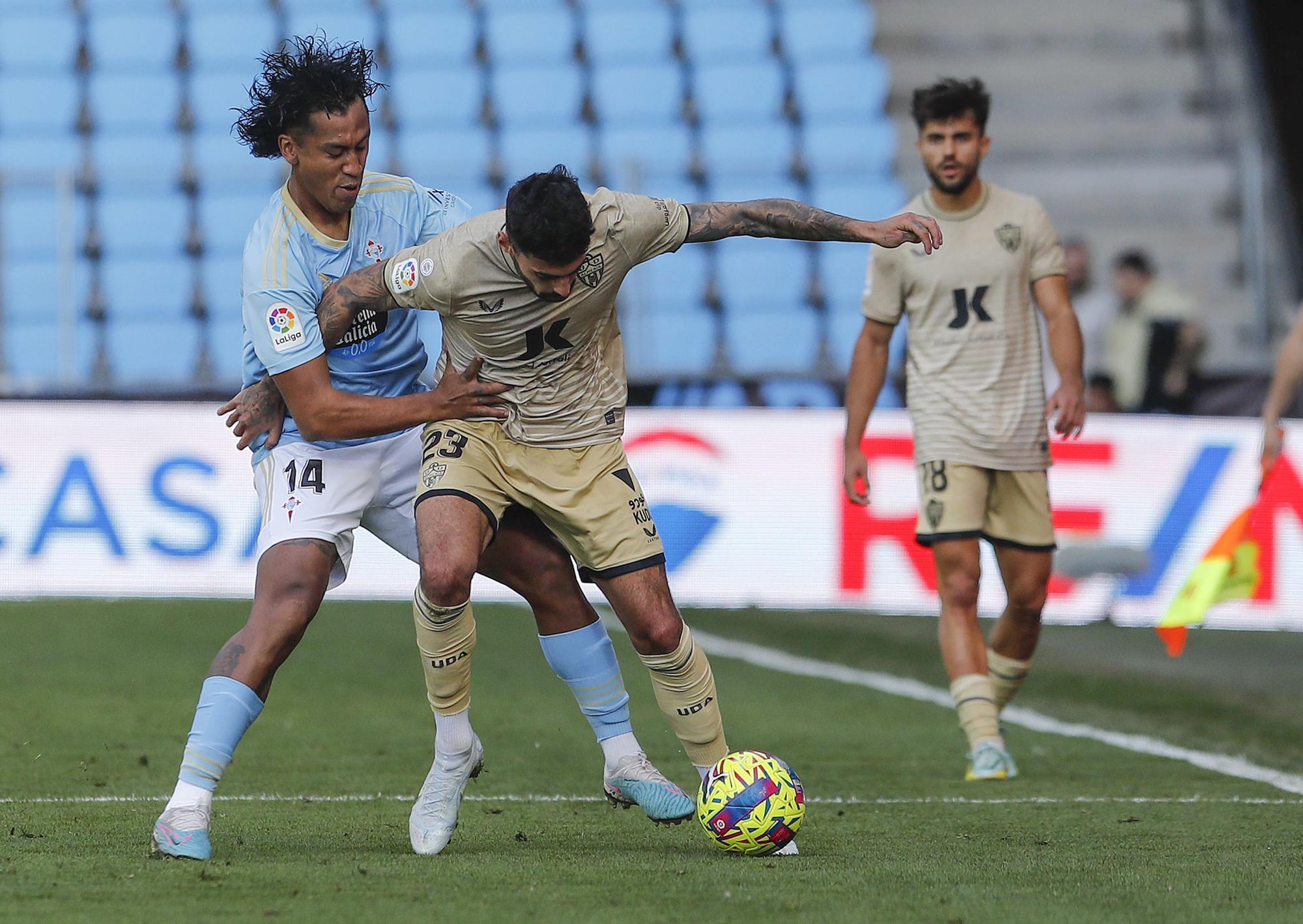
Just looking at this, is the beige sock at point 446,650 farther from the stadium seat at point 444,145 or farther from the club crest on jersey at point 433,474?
the stadium seat at point 444,145

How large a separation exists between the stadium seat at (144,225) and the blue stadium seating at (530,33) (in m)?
3.50

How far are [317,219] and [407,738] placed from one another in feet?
8.34

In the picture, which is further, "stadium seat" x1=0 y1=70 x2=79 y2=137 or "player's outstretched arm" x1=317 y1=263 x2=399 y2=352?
"stadium seat" x1=0 y1=70 x2=79 y2=137

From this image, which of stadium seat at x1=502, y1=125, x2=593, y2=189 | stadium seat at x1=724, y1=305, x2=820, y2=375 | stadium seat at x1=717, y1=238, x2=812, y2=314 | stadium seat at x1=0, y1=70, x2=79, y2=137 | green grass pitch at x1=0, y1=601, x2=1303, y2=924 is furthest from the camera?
stadium seat at x1=0, y1=70, x2=79, y2=137

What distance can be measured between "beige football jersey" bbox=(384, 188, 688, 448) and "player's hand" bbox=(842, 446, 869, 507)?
1723 millimetres

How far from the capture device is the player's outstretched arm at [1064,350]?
6285 mm

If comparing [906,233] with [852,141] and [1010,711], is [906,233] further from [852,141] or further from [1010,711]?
[852,141]

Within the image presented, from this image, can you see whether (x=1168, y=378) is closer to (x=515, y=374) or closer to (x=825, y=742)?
(x=825, y=742)

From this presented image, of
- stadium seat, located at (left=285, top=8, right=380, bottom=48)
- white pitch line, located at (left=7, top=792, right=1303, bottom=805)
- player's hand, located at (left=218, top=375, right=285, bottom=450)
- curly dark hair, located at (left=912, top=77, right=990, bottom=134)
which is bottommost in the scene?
white pitch line, located at (left=7, top=792, right=1303, bottom=805)

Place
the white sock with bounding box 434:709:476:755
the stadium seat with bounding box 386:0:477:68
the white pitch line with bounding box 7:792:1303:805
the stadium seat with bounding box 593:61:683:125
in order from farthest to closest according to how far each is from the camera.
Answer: the stadium seat with bounding box 386:0:477:68 < the stadium seat with bounding box 593:61:683:125 < the white pitch line with bounding box 7:792:1303:805 < the white sock with bounding box 434:709:476:755

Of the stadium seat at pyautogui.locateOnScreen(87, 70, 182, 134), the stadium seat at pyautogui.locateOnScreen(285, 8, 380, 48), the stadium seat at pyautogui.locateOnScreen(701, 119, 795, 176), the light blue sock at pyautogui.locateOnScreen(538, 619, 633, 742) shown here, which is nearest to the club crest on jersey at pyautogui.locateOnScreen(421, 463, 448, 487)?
the light blue sock at pyautogui.locateOnScreen(538, 619, 633, 742)

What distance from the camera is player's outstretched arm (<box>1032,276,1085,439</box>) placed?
20.6 ft

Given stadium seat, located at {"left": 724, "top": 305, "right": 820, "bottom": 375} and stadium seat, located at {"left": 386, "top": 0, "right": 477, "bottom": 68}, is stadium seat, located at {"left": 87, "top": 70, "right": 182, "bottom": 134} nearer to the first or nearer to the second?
stadium seat, located at {"left": 386, "top": 0, "right": 477, "bottom": 68}

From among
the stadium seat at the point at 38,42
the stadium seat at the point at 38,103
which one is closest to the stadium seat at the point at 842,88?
the stadium seat at the point at 38,103
